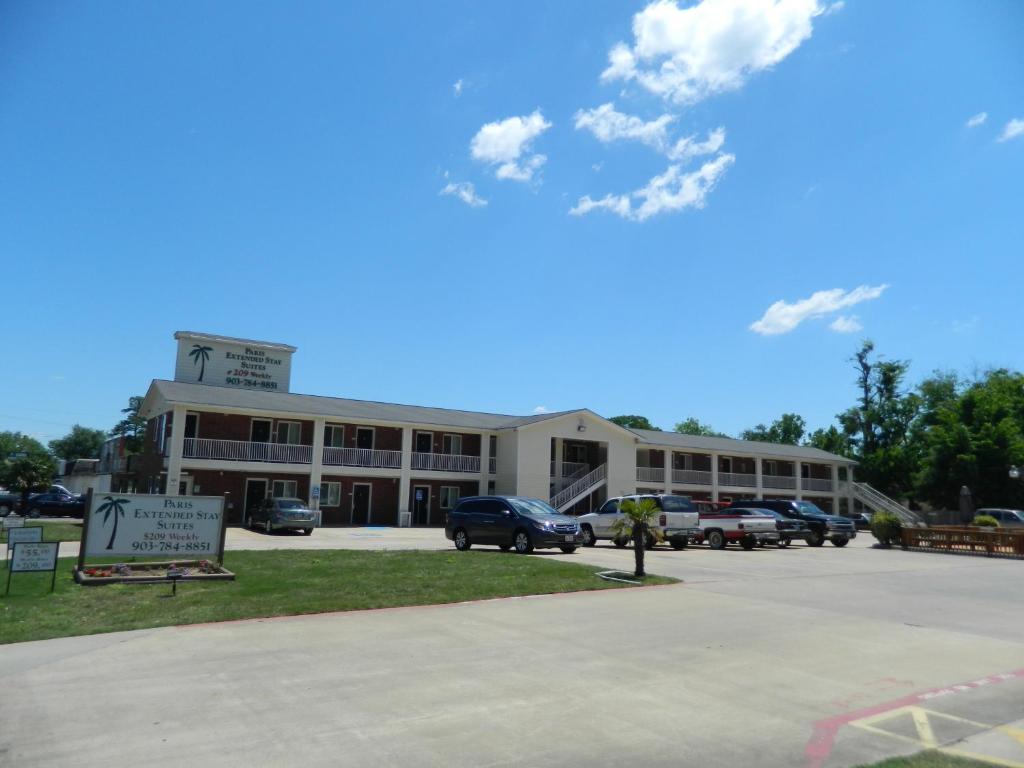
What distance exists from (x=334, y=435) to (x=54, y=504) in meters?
13.9

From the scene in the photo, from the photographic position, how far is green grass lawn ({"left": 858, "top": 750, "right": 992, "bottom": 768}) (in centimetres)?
493

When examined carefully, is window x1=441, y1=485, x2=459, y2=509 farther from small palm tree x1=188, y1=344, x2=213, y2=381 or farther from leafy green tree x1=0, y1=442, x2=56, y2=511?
leafy green tree x1=0, y1=442, x2=56, y2=511

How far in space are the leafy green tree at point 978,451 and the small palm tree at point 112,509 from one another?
4930 cm

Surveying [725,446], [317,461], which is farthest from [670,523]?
[725,446]

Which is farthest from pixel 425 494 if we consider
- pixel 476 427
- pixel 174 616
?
pixel 174 616

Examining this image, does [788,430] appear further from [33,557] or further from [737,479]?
[33,557]

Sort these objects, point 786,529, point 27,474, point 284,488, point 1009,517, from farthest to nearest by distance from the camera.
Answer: point 1009,517
point 284,488
point 27,474
point 786,529

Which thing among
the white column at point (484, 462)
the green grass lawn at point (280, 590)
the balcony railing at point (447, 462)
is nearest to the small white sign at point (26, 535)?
the green grass lawn at point (280, 590)

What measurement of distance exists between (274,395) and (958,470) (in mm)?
42866

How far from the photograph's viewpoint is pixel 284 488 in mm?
35688

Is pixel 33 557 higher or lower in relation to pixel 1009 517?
lower

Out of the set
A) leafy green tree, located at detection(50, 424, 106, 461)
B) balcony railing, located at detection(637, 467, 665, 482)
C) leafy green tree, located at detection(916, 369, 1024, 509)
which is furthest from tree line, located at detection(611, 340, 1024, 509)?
leafy green tree, located at detection(50, 424, 106, 461)

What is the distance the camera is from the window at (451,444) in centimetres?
4059

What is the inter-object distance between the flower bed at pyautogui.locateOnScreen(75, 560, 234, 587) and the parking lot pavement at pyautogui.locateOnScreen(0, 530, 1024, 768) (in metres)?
3.79
